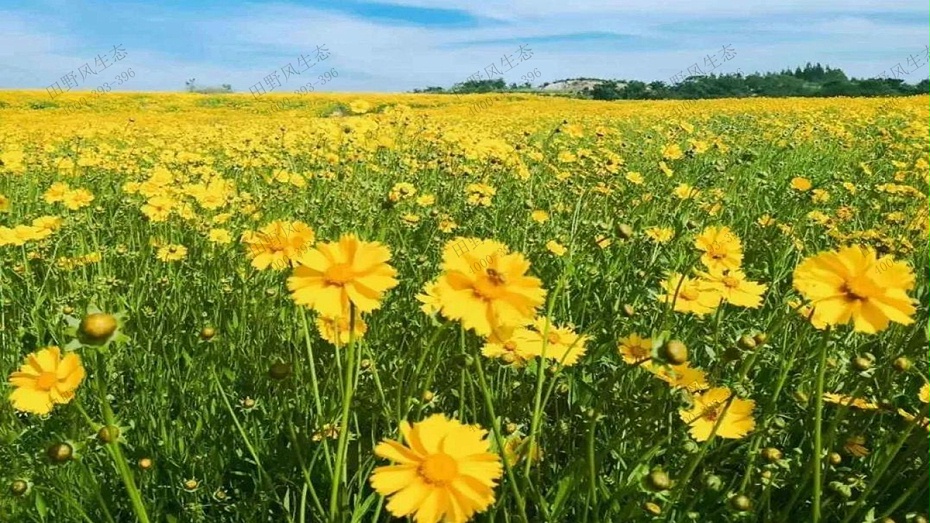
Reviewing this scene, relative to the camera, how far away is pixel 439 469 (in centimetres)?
77

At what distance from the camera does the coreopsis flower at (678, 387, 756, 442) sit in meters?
1.20

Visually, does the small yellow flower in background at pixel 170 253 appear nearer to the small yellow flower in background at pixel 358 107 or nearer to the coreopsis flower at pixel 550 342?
the coreopsis flower at pixel 550 342

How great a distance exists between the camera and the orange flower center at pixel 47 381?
1.10 m

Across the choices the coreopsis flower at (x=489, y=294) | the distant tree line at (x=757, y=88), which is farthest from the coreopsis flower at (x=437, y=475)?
the distant tree line at (x=757, y=88)

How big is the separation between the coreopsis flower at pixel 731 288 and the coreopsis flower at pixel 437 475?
809 millimetres

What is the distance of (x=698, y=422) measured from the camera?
1.24 m

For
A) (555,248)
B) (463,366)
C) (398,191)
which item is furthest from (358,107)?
(463,366)

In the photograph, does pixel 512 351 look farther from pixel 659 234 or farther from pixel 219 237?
pixel 219 237

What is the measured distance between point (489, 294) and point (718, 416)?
0.62m

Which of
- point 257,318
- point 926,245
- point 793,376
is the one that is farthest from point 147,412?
point 926,245

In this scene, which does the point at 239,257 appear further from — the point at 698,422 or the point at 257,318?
the point at 698,422

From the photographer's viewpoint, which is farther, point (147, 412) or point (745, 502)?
point (147, 412)

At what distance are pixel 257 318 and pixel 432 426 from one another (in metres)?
1.06

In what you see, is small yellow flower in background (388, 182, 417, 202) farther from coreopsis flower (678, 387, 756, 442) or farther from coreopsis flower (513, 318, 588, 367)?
coreopsis flower (678, 387, 756, 442)
